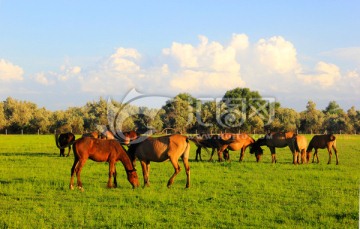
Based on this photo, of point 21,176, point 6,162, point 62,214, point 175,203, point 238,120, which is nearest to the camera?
point 62,214

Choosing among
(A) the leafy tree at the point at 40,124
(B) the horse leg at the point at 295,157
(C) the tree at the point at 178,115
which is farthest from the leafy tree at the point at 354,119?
(B) the horse leg at the point at 295,157

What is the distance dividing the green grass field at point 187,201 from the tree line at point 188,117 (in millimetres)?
53679

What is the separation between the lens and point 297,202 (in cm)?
1114

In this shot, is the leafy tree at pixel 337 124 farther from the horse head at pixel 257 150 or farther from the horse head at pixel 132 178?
the horse head at pixel 132 178

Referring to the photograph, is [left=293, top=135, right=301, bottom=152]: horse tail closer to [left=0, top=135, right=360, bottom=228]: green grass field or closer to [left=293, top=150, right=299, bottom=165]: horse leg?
[left=293, top=150, right=299, bottom=165]: horse leg

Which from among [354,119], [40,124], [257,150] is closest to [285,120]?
[354,119]

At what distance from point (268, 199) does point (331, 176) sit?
6284 millimetres

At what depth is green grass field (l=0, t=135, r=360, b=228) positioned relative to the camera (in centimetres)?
898

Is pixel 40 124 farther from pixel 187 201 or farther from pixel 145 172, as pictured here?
pixel 187 201

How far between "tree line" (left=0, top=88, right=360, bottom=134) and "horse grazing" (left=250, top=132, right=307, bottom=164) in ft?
153

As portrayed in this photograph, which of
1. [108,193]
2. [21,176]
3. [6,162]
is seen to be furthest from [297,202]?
[6,162]

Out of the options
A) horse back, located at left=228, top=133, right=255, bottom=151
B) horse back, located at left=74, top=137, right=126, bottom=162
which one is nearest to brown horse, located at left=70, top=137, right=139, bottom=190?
horse back, located at left=74, top=137, right=126, bottom=162

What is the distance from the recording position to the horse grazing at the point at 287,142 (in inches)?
865

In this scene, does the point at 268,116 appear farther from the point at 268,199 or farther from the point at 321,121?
the point at 268,199
